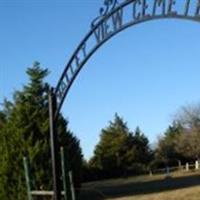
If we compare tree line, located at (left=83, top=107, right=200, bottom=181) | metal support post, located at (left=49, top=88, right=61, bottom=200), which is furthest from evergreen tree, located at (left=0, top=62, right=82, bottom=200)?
tree line, located at (left=83, top=107, right=200, bottom=181)

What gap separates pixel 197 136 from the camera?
8600 cm

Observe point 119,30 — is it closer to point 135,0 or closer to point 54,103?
point 135,0

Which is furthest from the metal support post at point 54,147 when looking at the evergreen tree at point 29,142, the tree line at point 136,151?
the tree line at point 136,151

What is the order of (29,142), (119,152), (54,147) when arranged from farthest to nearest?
(119,152)
(29,142)
(54,147)

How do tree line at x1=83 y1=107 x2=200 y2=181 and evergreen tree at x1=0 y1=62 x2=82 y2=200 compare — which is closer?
evergreen tree at x1=0 y1=62 x2=82 y2=200

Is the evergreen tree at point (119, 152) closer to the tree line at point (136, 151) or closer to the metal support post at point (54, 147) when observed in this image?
the tree line at point (136, 151)

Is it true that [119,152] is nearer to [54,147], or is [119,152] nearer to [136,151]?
[136,151]

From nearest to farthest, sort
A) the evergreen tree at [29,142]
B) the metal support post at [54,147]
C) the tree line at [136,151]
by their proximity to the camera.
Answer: the metal support post at [54,147] → the evergreen tree at [29,142] → the tree line at [136,151]

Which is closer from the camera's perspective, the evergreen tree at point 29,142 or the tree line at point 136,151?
the evergreen tree at point 29,142

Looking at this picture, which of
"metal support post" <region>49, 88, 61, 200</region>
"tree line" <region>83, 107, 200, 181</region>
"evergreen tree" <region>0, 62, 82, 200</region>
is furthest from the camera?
"tree line" <region>83, 107, 200, 181</region>

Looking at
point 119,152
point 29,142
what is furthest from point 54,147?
point 119,152

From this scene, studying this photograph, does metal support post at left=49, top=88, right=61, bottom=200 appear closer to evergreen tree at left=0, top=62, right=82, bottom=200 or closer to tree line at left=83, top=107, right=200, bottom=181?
evergreen tree at left=0, top=62, right=82, bottom=200

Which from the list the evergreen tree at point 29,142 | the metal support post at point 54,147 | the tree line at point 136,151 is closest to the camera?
the metal support post at point 54,147

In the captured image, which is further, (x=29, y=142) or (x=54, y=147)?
(x=29, y=142)
